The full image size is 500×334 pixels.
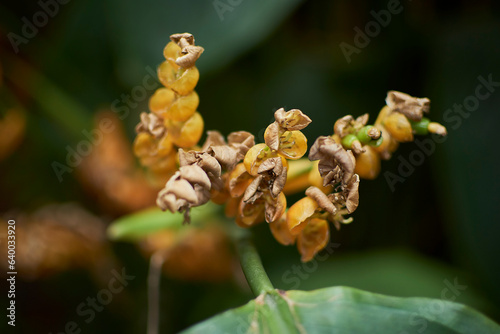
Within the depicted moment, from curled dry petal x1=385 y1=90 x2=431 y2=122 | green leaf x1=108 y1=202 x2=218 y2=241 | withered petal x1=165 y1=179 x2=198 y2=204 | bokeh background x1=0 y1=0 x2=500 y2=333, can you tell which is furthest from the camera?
bokeh background x1=0 y1=0 x2=500 y2=333

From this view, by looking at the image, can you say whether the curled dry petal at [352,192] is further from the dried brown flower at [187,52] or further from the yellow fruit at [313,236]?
the dried brown flower at [187,52]

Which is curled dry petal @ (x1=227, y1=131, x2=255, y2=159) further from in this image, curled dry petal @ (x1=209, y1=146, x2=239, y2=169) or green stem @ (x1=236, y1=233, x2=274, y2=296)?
green stem @ (x1=236, y1=233, x2=274, y2=296)

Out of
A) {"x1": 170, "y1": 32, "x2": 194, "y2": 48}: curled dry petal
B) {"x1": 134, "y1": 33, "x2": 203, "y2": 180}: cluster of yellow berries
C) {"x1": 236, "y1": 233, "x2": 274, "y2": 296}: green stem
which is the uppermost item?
{"x1": 170, "y1": 32, "x2": 194, "y2": 48}: curled dry petal

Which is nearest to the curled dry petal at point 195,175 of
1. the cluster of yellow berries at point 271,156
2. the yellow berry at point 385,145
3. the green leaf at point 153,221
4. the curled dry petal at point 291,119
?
the cluster of yellow berries at point 271,156

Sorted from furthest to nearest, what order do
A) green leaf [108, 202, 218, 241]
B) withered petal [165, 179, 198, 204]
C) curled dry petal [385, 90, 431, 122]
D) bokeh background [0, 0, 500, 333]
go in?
bokeh background [0, 0, 500, 333] < green leaf [108, 202, 218, 241] < curled dry petal [385, 90, 431, 122] < withered petal [165, 179, 198, 204]

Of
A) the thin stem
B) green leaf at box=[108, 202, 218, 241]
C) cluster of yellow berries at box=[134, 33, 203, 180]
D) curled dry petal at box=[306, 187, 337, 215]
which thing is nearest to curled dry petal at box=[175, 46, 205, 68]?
cluster of yellow berries at box=[134, 33, 203, 180]

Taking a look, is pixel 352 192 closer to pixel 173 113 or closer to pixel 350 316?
pixel 350 316
